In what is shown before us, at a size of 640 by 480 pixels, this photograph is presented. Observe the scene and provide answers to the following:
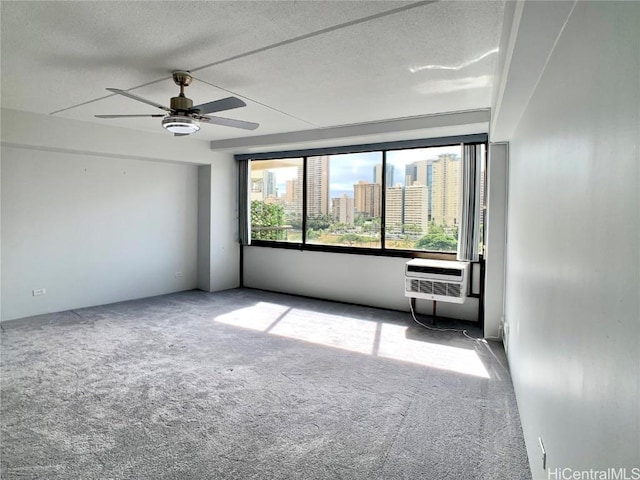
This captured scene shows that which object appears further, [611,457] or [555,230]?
[555,230]

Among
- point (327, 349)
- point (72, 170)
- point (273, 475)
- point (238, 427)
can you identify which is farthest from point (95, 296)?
point (273, 475)

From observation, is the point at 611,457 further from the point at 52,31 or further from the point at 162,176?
the point at 162,176

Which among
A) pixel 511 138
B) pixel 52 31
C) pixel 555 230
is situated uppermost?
pixel 52 31

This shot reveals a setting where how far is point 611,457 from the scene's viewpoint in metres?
1.00

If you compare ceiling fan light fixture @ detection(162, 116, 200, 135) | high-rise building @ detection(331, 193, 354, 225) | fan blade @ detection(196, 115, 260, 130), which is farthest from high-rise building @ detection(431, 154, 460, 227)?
ceiling fan light fixture @ detection(162, 116, 200, 135)

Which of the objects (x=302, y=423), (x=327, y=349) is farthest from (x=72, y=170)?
(x=302, y=423)

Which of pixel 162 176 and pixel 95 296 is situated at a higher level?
pixel 162 176

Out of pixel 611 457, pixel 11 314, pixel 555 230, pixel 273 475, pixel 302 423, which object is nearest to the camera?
pixel 611 457

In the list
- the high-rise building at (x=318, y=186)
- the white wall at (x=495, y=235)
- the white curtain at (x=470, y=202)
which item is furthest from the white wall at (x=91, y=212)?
the white wall at (x=495, y=235)

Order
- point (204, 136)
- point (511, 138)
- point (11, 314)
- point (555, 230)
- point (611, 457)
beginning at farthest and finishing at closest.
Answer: point (204, 136) → point (11, 314) → point (511, 138) → point (555, 230) → point (611, 457)

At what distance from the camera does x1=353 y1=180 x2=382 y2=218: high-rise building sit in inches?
220

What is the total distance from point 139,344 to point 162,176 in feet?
10.3

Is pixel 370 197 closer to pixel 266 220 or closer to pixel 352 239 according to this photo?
pixel 352 239

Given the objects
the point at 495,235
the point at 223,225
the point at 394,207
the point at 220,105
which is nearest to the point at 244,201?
the point at 223,225
